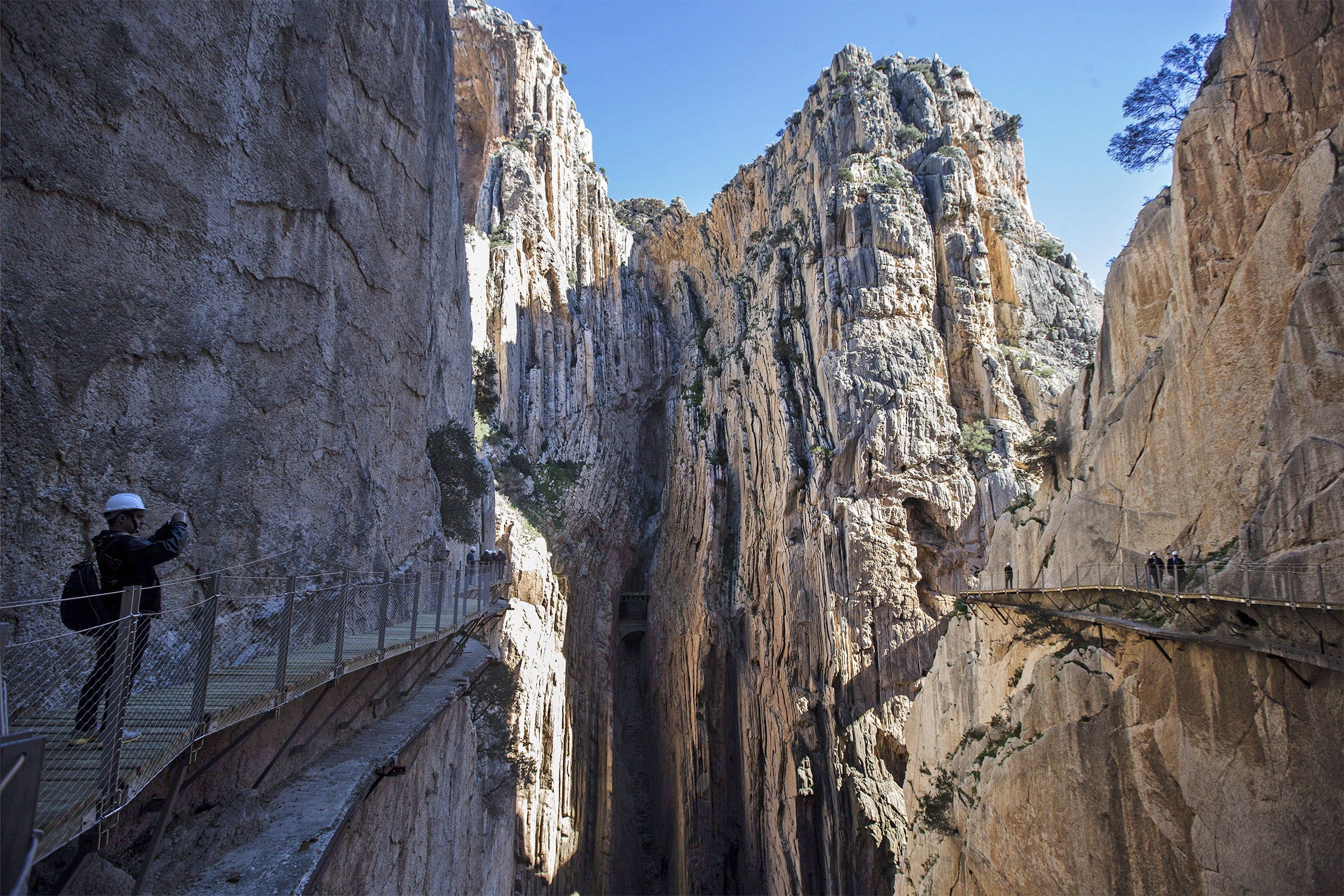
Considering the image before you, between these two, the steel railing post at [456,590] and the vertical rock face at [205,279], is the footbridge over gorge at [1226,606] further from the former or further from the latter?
the vertical rock face at [205,279]

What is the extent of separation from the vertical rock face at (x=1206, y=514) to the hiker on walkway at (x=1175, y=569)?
1.57 feet

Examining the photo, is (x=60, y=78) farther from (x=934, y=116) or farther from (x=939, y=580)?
(x=934, y=116)

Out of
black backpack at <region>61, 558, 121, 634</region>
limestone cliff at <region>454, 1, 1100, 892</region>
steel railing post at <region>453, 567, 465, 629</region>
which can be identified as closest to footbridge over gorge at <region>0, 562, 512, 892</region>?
black backpack at <region>61, 558, 121, 634</region>

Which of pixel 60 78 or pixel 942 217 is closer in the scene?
pixel 60 78

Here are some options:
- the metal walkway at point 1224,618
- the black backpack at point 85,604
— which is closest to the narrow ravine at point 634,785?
the metal walkway at point 1224,618

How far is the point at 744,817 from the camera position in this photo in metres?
30.9

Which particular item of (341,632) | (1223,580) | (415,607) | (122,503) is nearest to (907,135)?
(1223,580)

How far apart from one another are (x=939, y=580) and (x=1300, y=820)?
728 inches

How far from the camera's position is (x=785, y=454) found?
3053 cm

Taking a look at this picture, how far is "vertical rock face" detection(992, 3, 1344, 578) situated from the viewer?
28.6 ft

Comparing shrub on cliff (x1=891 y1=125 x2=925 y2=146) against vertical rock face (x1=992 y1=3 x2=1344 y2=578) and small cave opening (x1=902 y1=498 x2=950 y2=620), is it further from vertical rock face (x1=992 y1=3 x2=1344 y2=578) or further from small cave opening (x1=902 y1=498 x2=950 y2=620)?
vertical rock face (x1=992 y1=3 x2=1344 y2=578)

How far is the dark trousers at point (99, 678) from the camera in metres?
3.58

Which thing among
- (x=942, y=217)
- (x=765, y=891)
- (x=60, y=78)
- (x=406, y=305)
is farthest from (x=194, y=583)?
(x=942, y=217)

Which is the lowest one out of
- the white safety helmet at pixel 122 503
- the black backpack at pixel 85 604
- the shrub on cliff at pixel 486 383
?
the black backpack at pixel 85 604
